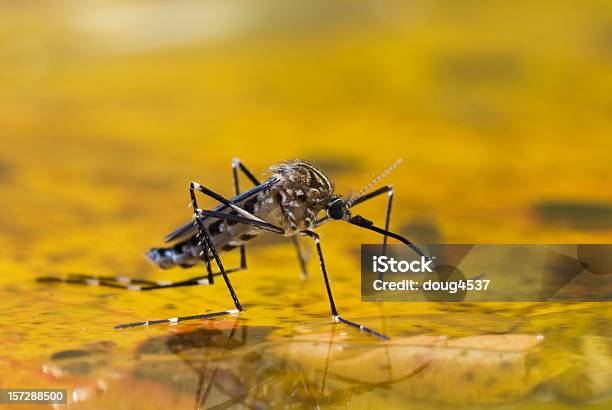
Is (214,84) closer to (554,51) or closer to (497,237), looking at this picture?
(554,51)

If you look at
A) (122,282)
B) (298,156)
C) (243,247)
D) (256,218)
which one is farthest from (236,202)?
(298,156)

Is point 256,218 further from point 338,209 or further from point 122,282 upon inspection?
point 122,282

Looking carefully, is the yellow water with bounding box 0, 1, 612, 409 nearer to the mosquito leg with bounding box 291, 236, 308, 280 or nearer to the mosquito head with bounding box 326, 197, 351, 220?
the mosquito leg with bounding box 291, 236, 308, 280

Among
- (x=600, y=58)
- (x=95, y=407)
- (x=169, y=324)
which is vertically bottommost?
(x=95, y=407)

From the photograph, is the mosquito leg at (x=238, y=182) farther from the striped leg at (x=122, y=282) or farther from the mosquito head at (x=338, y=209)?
the mosquito head at (x=338, y=209)

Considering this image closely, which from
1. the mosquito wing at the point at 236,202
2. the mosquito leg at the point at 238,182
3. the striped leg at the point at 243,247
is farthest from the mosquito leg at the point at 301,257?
the mosquito wing at the point at 236,202

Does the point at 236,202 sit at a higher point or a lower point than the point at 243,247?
higher

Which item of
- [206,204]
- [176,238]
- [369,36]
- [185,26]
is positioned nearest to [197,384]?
[176,238]
